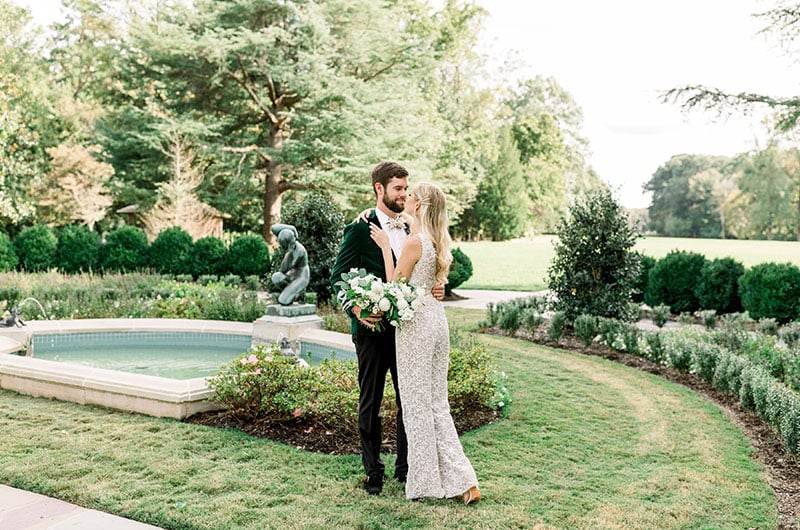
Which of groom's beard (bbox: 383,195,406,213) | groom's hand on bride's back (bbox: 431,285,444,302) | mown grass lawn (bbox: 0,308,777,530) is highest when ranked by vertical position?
groom's beard (bbox: 383,195,406,213)

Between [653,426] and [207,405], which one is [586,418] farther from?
[207,405]

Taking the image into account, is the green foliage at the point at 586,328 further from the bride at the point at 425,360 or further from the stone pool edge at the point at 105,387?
the bride at the point at 425,360

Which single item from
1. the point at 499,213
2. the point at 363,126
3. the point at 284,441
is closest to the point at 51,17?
the point at 363,126

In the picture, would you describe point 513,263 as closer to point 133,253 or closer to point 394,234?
point 133,253

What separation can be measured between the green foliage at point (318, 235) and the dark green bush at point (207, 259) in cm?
572

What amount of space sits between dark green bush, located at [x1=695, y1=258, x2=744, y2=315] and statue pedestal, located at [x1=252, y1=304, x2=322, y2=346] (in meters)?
8.66

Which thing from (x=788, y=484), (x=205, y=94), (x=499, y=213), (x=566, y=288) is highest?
(x=205, y=94)

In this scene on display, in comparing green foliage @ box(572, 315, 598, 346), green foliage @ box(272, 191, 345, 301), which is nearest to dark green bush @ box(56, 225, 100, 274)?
green foliage @ box(272, 191, 345, 301)

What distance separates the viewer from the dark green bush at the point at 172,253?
658 inches

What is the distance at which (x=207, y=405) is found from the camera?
17.8 feet

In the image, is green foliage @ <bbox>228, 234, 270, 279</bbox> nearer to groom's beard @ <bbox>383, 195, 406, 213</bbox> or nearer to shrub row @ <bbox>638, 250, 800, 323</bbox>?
shrub row @ <bbox>638, 250, 800, 323</bbox>

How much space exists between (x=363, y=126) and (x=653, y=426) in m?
18.9

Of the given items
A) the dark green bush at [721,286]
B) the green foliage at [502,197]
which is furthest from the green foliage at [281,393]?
the green foliage at [502,197]

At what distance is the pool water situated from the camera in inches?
318
